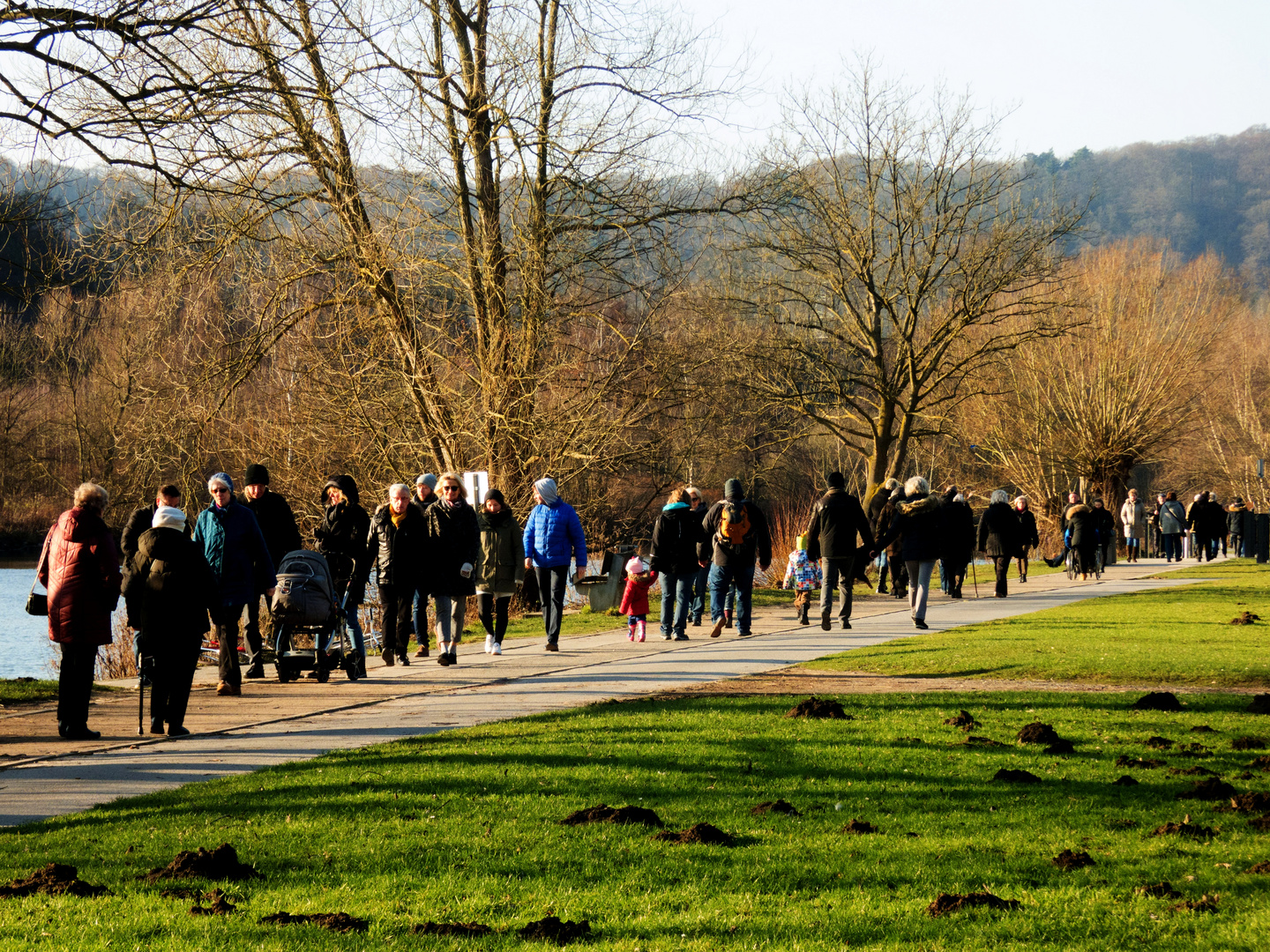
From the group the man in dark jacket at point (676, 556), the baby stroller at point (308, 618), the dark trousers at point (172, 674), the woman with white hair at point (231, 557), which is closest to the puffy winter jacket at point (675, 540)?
the man in dark jacket at point (676, 556)

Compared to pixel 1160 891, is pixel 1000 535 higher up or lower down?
higher up

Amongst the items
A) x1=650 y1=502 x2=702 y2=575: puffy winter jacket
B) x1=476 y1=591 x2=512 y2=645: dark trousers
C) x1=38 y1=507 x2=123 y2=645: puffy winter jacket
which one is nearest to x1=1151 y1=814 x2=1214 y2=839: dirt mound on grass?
x1=38 y1=507 x2=123 y2=645: puffy winter jacket

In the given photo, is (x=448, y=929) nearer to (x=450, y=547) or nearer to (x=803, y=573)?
(x=450, y=547)

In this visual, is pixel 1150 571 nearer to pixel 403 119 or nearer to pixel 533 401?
pixel 533 401

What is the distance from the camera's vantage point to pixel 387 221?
72.3 ft

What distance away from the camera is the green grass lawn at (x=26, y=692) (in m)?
12.0

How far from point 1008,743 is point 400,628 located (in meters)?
7.68

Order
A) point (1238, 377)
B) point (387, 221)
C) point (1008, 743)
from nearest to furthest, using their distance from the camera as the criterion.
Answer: point (1008, 743)
point (387, 221)
point (1238, 377)

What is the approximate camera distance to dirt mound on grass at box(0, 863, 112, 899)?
17.7 feet

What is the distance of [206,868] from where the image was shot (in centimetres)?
568

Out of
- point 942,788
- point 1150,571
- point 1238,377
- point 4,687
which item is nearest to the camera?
point 942,788

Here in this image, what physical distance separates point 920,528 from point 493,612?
231 inches

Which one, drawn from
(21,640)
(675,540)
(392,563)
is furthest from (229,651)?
(21,640)

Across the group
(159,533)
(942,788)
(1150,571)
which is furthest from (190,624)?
(1150,571)
